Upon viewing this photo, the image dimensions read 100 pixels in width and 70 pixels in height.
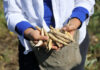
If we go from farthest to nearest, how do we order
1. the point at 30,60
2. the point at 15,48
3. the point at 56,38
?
the point at 15,48 → the point at 30,60 → the point at 56,38

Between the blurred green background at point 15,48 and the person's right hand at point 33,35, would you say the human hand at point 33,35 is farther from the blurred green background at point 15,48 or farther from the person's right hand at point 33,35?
the blurred green background at point 15,48

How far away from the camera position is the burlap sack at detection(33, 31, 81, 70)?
133cm

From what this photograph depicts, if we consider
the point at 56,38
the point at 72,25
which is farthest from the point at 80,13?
the point at 56,38

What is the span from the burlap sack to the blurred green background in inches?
31.5

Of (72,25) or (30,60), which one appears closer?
(72,25)

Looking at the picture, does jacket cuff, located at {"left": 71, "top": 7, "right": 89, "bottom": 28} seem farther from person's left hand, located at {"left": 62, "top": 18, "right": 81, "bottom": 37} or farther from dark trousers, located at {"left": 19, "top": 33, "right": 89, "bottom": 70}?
dark trousers, located at {"left": 19, "top": 33, "right": 89, "bottom": 70}

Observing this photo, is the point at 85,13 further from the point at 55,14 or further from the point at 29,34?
the point at 29,34

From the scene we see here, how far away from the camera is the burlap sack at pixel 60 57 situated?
133 cm

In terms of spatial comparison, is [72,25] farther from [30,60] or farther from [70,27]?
[30,60]

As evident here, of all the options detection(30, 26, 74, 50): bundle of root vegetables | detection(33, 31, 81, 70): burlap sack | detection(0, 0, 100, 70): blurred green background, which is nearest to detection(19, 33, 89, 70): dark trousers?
detection(33, 31, 81, 70): burlap sack

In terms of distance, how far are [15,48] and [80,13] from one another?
49.8 inches

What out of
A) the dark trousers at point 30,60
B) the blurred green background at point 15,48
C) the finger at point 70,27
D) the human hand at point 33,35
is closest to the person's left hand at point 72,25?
the finger at point 70,27

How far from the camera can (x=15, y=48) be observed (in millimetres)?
2436

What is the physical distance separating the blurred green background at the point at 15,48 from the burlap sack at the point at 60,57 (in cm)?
80
